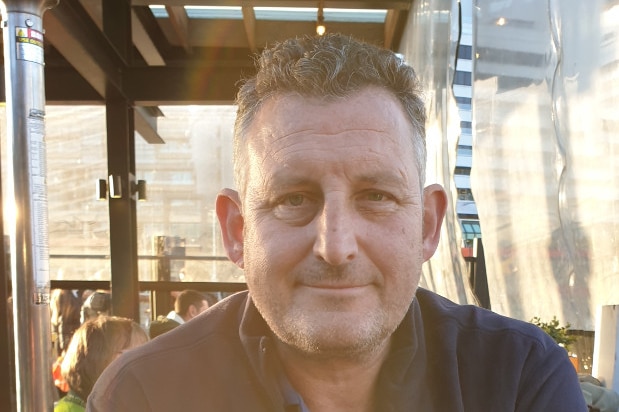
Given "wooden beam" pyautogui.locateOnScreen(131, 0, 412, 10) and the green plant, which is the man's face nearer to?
the green plant

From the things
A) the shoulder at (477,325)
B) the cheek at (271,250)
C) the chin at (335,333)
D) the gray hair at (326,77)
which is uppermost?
the gray hair at (326,77)

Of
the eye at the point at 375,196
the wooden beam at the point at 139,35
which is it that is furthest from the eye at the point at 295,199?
the wooden beam at the point at 139,35

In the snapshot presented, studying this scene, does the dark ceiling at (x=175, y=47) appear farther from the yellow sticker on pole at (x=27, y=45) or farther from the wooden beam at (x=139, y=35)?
the yellow sticker on pole at (x=27, y=45)

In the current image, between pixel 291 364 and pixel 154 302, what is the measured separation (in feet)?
15.0

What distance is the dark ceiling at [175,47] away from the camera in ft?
13.9

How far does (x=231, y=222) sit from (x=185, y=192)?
4572mm

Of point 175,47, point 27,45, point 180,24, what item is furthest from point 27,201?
point 175,47

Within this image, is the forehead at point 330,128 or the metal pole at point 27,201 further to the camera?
the metal pole at point 27,201

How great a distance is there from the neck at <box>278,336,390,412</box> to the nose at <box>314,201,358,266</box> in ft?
0.76

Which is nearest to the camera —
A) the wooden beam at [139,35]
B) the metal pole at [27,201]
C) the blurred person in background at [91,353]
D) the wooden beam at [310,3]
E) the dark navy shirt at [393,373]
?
the dark navy shirt at [393,373]

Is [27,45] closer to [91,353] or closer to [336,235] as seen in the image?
[336,235]

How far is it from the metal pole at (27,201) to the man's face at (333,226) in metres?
0.74

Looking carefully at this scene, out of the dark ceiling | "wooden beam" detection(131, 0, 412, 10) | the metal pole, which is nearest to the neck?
the metal pole

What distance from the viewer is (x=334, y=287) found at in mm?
827
